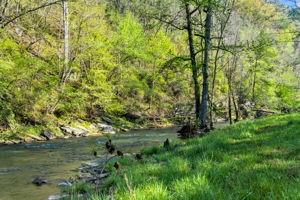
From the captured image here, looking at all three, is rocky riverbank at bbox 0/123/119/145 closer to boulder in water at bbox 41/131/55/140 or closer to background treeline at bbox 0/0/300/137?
boulder in water at bbox 41/131/55/140

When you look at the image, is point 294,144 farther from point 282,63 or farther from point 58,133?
point 282,63

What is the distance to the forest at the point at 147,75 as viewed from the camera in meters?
18.7

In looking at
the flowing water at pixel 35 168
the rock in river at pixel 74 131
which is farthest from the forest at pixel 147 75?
the flowing water at pixel 35 168

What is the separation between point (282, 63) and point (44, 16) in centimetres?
3930

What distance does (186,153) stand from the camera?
10.7 m

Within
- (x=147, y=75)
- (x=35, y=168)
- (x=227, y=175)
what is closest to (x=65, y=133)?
(x=35, y=168)

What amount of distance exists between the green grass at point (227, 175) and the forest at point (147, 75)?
108 millimetres

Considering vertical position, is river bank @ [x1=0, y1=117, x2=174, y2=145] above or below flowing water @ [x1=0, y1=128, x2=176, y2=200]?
above

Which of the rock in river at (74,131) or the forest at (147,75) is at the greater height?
the forest at (147,75)

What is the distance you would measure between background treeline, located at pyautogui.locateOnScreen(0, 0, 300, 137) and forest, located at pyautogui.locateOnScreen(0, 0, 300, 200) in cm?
13

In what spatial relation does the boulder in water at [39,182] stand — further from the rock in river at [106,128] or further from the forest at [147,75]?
the rock in river at [106,128]

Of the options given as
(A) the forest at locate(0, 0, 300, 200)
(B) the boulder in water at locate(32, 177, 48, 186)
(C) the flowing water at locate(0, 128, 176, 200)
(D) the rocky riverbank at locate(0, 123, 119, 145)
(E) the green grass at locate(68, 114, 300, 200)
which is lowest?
(C) the flowing water at locate(0, 128, 176, 200)

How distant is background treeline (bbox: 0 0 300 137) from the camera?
34156 mm

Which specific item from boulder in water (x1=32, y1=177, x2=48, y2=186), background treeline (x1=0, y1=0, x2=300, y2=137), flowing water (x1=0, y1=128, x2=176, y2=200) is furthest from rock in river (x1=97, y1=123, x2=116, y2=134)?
boulder in water (x1=32, y1=177, x2=48, y2=186)
